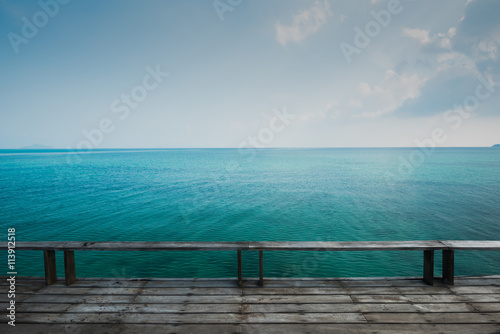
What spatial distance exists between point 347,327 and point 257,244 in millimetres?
1688

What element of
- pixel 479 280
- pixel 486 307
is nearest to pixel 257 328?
pixel 486 307

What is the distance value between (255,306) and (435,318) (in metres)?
2.41

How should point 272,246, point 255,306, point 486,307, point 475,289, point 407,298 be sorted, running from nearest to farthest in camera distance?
point 486,307 → point 255,306 → point 407,298 → point 475,289 → point 272,246

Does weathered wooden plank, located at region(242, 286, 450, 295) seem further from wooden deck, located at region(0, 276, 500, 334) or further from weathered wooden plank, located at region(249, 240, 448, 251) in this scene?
weathered wooden plank, located at region(249, 240, 448, 251)

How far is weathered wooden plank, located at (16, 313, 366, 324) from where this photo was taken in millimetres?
3510

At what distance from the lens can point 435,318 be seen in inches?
138

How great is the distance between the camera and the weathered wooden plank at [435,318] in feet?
11.3

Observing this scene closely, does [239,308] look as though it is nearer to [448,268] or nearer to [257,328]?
[257,328]

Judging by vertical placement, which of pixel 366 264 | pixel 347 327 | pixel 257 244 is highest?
pixel 257 244

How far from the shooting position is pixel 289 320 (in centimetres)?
351

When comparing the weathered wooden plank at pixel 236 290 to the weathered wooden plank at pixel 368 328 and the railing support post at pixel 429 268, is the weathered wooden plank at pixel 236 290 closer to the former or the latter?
the railing support post at pixel 429 268

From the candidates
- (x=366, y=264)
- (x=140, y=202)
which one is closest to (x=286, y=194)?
(x=140, y=202)

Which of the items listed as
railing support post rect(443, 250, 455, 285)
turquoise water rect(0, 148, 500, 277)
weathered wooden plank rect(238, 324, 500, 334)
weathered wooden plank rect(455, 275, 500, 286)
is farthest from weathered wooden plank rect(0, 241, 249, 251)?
turquoise water rect(0, 148, 500, 277)

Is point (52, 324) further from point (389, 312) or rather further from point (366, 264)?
point (366, 264)
